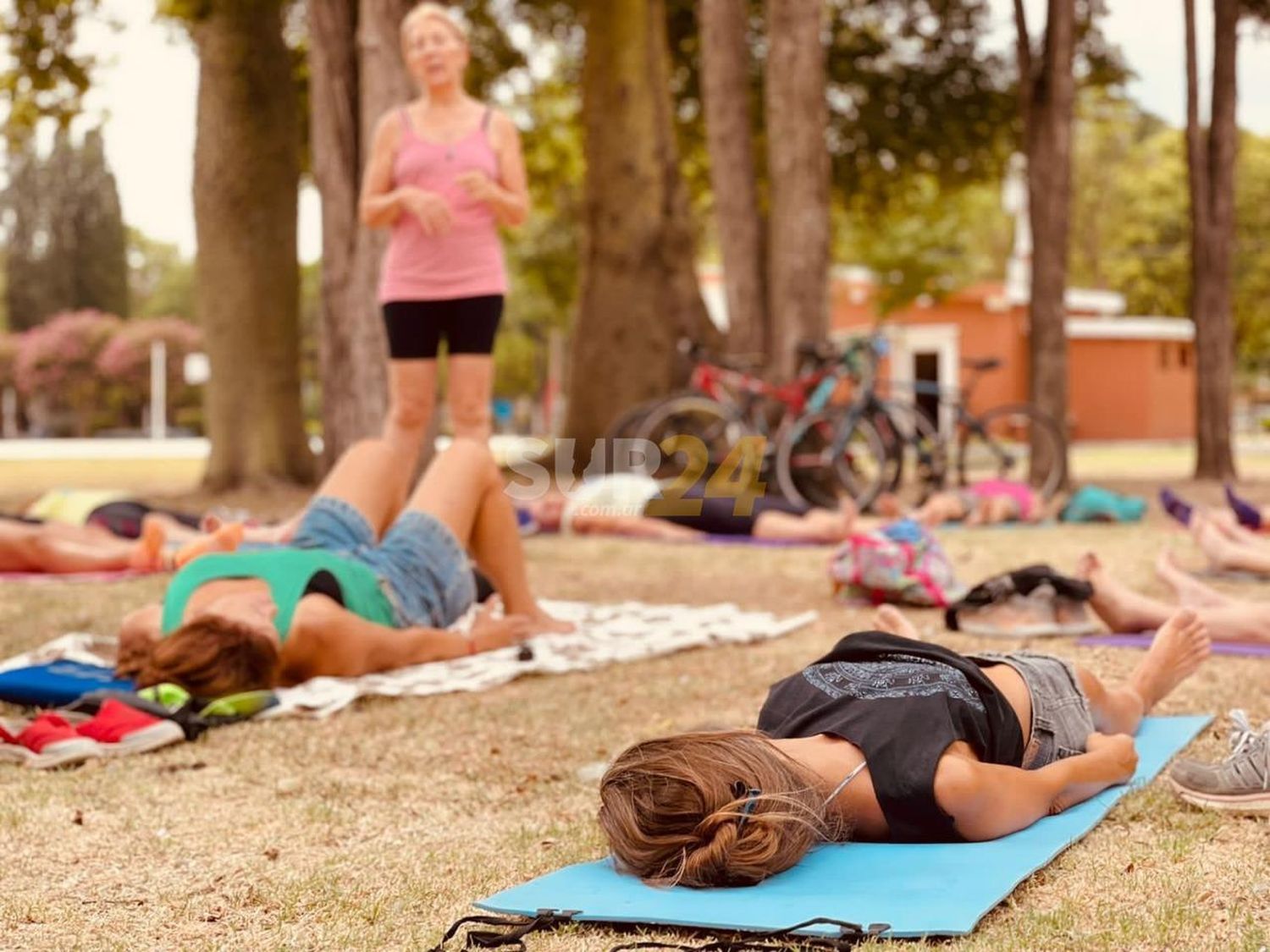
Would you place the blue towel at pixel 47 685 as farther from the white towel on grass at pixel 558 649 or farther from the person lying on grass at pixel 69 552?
the person lying on grass at pixel 69 552

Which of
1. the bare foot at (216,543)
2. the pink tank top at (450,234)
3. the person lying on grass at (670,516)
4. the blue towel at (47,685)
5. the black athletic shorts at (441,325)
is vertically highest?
the pink tank top at (450,234)

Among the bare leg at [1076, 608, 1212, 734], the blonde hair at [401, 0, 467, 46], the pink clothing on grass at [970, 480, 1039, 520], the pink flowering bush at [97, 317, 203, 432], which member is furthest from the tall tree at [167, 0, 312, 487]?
the pink flowering bush at [97, 317, 203, 432]

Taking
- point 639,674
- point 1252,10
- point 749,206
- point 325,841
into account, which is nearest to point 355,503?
point 639,674

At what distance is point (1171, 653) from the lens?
355 centimetres

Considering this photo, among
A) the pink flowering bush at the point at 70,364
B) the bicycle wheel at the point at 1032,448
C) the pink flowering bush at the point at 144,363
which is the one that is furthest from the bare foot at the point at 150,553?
the pink flowering bush at the point at 70,364

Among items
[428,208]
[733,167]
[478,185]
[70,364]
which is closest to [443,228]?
[428,208]

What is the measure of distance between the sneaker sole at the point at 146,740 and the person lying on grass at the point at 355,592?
0.82ft

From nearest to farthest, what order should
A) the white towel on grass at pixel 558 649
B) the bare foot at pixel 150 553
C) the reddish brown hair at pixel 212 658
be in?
the reddish brown hair at pixel 212 658
the white towel on grass at pixel 558 649
the bare foot at pixel 150 553

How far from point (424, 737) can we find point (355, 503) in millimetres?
1065

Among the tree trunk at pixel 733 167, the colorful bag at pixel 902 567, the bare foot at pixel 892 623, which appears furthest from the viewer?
the tree trunk at pixel 733 167

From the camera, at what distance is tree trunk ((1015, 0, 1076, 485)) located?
12172 mm

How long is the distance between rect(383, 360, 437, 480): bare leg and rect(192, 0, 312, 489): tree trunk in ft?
21.0

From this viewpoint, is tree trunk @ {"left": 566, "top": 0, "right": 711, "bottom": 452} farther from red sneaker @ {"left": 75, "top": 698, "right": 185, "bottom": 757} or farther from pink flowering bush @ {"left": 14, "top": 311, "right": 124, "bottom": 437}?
pink flowering bush @ {"left": 14, "top": 311, "right": 124, "bottom": 437}

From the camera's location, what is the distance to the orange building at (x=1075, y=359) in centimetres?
3083
